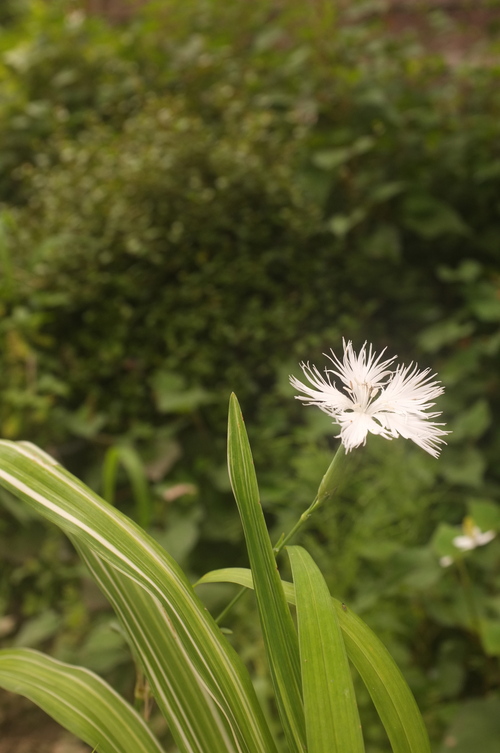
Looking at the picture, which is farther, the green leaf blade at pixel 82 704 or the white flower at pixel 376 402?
the green leaf blade at pixel 82 704

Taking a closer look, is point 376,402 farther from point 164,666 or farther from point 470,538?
point 470,538

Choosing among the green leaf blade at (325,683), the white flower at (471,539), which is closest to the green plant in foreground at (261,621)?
the green leaf blade at (325,683)

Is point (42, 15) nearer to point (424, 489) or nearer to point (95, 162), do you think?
point (95, 162)

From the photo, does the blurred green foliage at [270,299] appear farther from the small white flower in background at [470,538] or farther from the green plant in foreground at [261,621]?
the green plant in foreground at [261,621]

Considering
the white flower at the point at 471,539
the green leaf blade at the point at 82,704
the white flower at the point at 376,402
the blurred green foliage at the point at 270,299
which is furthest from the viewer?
the blurred green foliage at the point at 270,299

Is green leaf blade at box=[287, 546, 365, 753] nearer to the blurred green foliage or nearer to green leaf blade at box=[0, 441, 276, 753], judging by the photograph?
green leaf blade at box=[0, 441, 276, 753]

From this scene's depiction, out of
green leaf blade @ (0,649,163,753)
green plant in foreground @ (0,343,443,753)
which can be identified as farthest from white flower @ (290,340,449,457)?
green leaf blade @ (0,649,163,753)

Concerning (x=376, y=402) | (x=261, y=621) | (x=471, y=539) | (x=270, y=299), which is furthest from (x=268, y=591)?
(x=270, y=299)
